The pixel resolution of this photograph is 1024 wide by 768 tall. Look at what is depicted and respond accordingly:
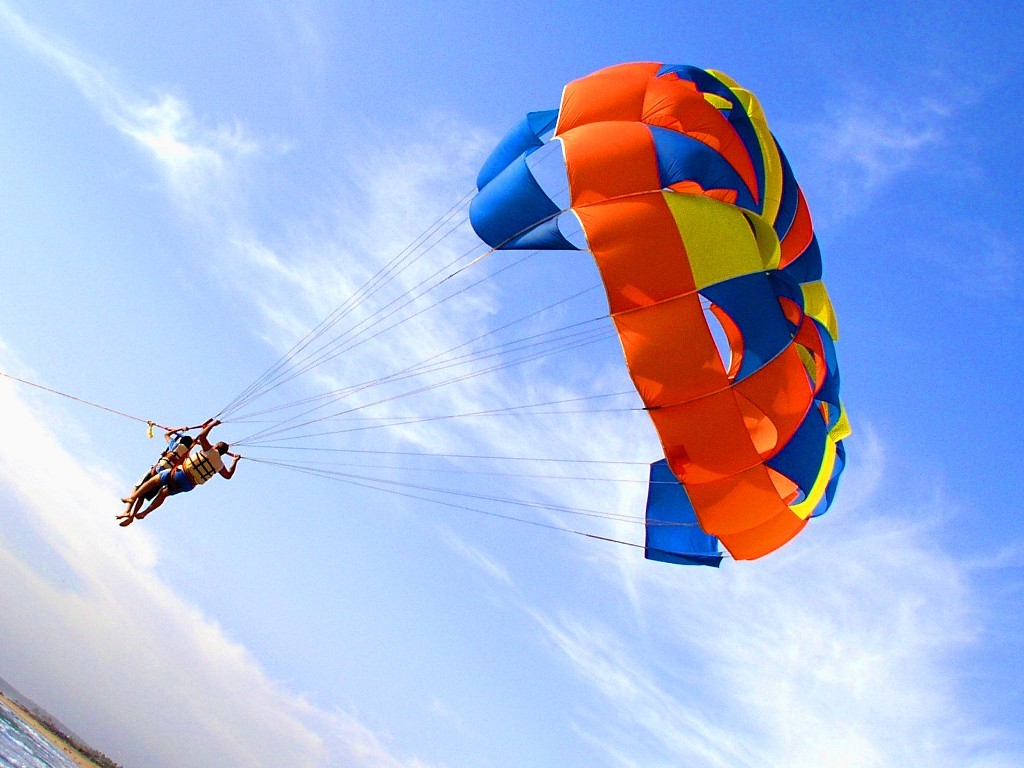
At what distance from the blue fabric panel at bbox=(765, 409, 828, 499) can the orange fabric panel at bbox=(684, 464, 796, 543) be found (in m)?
0.28

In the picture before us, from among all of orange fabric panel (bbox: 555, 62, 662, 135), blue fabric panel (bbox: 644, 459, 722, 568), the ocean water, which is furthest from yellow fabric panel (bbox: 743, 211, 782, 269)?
the ocean water

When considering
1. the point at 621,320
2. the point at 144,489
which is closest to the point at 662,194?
the point at 621,320

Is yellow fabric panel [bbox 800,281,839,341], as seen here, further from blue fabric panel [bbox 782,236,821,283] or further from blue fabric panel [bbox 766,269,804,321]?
blue fabric panel [bbox 766,269,804,321]

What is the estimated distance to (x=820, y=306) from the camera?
1141 centimetres

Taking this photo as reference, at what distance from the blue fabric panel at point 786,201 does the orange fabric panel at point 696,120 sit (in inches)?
51.4

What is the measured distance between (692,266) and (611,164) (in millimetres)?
1562

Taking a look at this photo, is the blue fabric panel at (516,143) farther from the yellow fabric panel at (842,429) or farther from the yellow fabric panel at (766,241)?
the yellow fabric panel at (842,429)

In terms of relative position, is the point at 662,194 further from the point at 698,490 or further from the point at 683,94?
the point at 698,490

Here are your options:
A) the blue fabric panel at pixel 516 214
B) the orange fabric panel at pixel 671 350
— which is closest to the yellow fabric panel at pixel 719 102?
the blue fabric panel at pixel 516 214

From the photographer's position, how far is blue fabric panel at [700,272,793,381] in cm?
888

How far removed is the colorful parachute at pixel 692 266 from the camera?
29.1ft

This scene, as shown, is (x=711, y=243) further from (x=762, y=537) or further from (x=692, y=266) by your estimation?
(x=762, y=537)

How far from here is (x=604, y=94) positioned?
959 cm

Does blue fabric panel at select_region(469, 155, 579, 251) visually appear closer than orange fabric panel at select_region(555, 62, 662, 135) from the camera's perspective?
Yes
